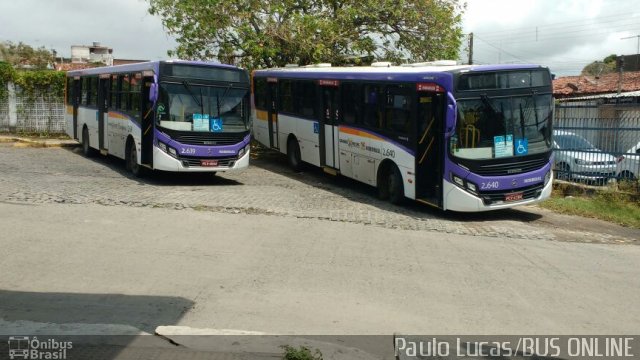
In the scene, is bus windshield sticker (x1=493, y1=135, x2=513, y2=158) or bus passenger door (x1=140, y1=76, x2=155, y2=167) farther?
bus passenger door (x1=140, y1=76, x2=155, y2=167)

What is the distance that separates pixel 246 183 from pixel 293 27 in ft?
23.2

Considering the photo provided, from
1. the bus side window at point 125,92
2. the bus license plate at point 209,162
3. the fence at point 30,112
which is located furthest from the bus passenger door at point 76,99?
the bus license plate at point 209,162

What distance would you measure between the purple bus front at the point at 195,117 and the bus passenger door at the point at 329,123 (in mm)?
2263

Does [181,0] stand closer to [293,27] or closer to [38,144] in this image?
[293,27]

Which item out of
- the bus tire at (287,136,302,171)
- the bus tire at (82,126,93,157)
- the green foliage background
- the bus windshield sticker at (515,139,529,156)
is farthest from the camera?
the green foliage background

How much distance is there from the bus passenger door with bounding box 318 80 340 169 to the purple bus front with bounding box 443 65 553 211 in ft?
14.8

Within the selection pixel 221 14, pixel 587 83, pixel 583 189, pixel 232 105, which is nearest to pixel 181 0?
pixel 221 14

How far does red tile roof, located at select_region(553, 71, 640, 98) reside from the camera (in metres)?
31.6

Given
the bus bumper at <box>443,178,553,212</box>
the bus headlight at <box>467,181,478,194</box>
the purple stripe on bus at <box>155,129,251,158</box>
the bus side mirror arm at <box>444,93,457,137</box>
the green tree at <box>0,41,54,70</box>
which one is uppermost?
the green tree at <box>0,41,54,70</box>

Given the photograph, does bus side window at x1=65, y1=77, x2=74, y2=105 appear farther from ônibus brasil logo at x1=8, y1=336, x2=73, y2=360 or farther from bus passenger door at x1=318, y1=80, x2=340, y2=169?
ônibus brasil logo at x1=8, y1=336, x2=73, y2=360

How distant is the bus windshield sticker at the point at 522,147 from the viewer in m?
12.6

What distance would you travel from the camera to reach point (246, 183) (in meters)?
16.7

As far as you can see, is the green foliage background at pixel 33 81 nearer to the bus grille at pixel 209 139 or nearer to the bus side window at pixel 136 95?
the bus side window at pixel 136 95

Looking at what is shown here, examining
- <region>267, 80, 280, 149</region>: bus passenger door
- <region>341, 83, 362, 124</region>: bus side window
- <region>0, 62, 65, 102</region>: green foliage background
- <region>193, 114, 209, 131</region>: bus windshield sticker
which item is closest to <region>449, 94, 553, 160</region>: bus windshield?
<region>341, 83, 362, 124</region>: bus side window
